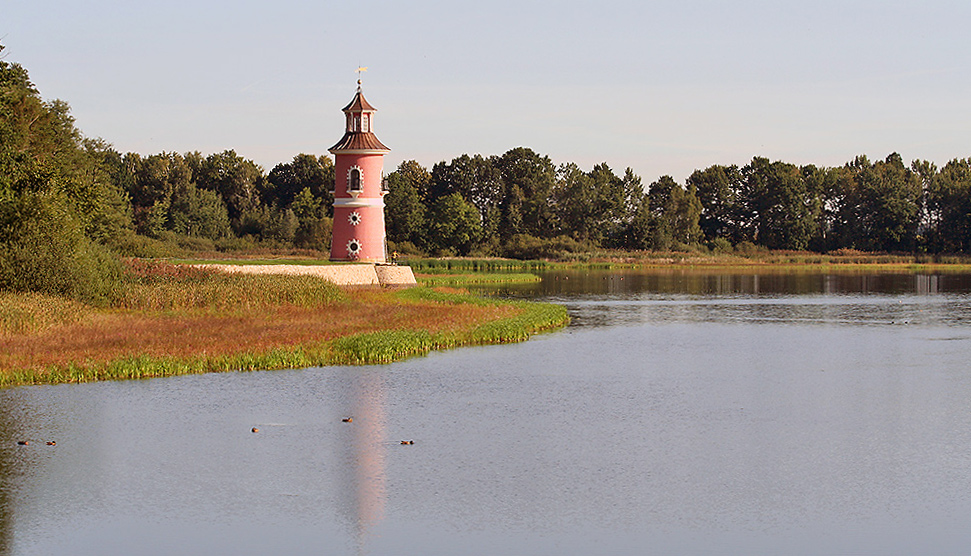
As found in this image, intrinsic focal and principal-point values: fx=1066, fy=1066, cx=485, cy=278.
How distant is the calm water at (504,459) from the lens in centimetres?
1546

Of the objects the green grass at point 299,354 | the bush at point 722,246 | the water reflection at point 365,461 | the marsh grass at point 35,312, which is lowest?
the water reflection at point 365,461

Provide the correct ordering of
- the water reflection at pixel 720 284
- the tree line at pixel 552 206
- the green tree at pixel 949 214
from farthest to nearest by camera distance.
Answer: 1. the green tree at pixel 949 214
2. the tree line at pixel 552 206
3. the water reflection at pixel 720 284

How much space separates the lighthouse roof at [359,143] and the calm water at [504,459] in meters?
40.3

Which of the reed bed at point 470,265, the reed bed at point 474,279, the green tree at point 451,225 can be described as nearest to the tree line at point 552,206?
the green tree at point 451,225

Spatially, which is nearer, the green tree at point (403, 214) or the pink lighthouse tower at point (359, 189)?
the pink lighthouse tower at point (359, 189)

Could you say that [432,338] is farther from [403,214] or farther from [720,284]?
[403,214]

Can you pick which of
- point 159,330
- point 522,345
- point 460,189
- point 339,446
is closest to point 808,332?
point 522,345

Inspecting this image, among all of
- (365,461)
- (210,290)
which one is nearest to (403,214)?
(210,290)

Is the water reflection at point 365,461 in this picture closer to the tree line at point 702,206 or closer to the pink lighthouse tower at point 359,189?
the pink lighthouse tower at point 359,189

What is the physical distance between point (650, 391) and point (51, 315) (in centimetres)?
2042

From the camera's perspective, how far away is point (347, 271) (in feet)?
209

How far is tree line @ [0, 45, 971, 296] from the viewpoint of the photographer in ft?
410

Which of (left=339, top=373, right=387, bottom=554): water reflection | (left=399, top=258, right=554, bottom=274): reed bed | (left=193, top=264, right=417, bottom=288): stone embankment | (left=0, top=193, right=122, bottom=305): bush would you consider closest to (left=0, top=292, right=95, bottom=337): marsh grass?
(left=0, top=193, right=122, bottom=305): bush

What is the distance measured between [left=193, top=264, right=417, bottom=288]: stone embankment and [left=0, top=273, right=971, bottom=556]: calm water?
79.2ft
